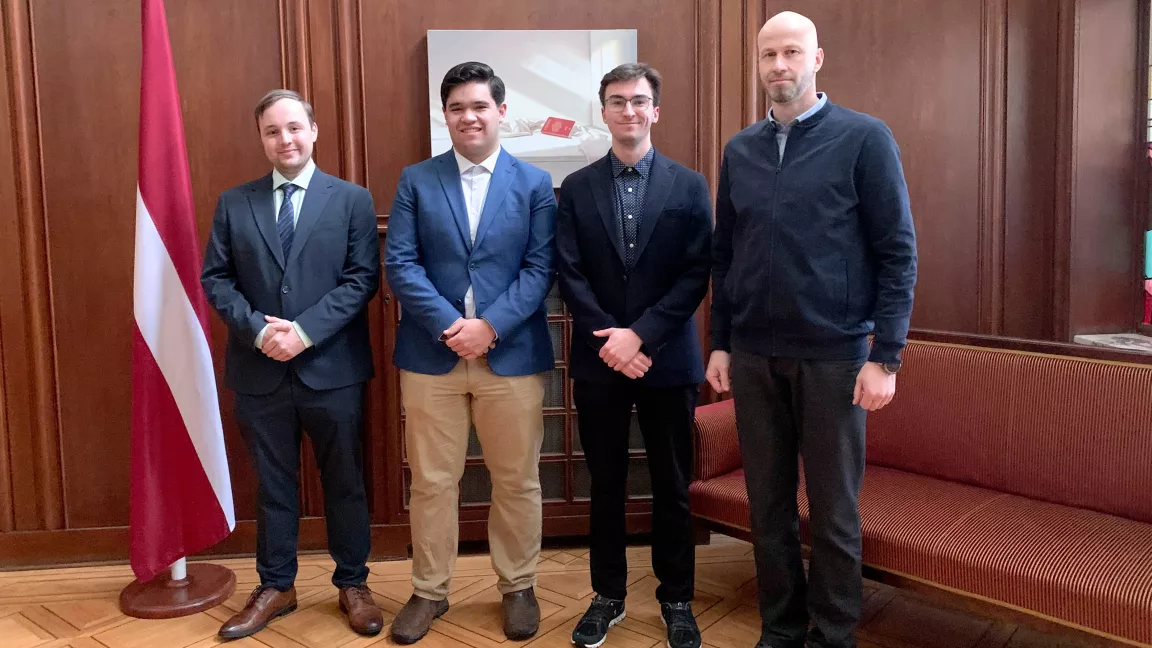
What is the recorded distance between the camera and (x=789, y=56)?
1867 mm

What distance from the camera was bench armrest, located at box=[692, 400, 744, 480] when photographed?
2.53m

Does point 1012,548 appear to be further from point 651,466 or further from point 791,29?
point 791,29

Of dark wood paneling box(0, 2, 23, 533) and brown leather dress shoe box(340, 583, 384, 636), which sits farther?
dark wood paneling box(0, 2, 23, 533)

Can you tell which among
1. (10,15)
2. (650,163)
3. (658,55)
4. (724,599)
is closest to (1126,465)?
(724,599)

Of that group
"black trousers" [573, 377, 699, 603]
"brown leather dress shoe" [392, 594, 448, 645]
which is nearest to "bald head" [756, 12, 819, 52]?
"black trousers" [573, 377, 699, 603]

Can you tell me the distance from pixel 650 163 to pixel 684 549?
1073 mm

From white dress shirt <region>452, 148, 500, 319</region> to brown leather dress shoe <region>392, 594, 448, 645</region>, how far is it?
3.56ft

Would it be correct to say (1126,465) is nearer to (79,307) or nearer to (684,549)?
(684,549)

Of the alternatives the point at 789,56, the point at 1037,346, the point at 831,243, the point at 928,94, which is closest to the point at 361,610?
the point at 831,243

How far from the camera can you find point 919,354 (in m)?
2.58

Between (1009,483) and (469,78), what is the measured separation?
1912 mm

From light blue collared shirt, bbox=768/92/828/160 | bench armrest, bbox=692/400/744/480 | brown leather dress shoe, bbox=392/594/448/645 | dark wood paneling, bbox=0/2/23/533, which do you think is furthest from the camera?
dark wood paneling, bbox=0/2/23/533

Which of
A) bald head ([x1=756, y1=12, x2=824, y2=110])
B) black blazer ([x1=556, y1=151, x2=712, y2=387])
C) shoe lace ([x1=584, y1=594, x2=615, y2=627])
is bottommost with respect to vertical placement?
shoe lace ([x1=584, y1=594, x2=615, y2=627])

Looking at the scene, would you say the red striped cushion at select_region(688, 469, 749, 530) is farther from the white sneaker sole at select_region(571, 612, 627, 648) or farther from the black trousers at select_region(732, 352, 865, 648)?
the white sneaker sole at select_region(571, 612, 627, 648)
